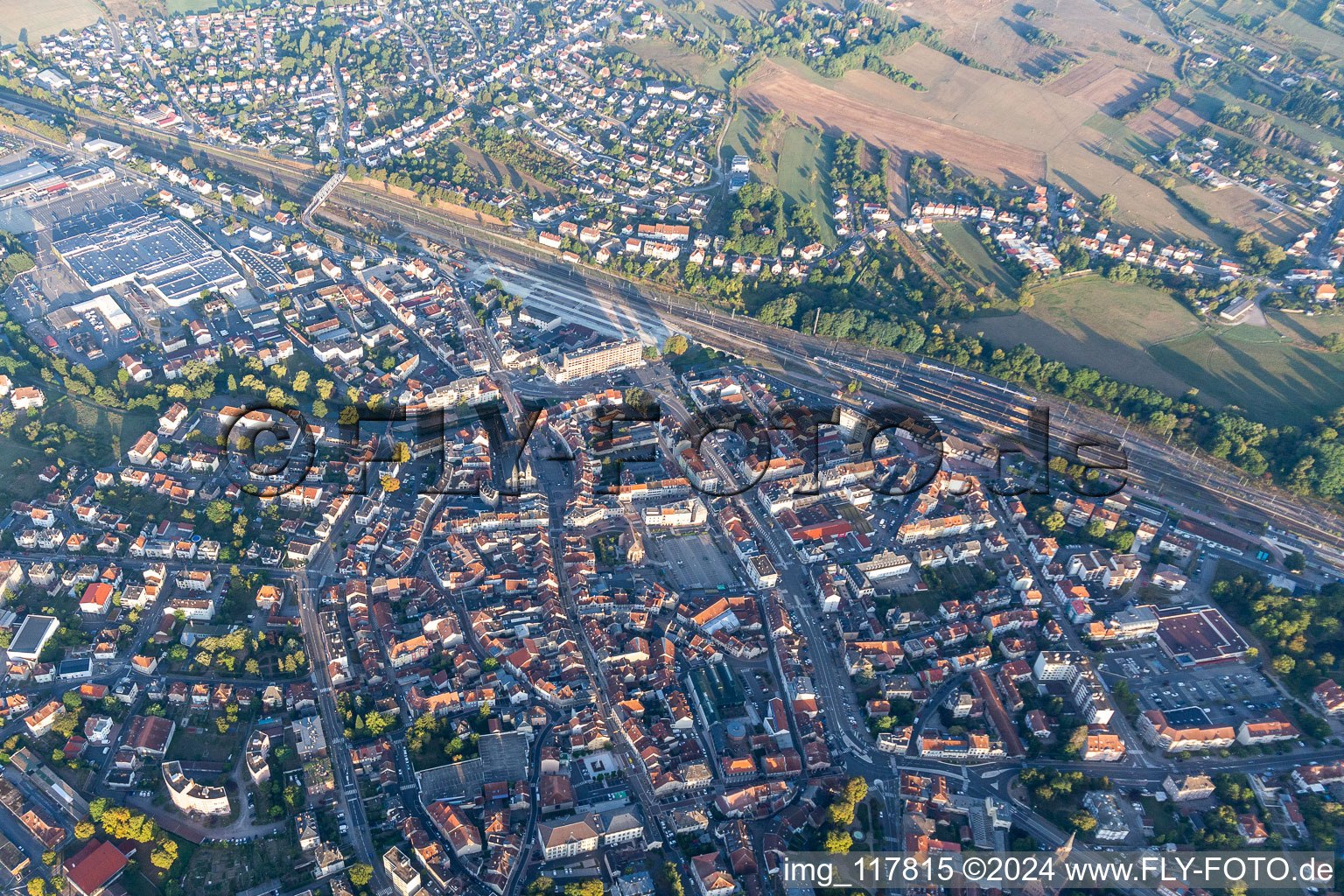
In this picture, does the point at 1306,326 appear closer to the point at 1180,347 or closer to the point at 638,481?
the point at 1180,347

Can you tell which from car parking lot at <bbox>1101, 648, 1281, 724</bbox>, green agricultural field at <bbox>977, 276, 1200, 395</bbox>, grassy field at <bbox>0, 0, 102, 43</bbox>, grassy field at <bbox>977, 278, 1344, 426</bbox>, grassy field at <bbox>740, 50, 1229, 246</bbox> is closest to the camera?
car parking lot at <bbox>1101, 648, 1281, 724</bbox>

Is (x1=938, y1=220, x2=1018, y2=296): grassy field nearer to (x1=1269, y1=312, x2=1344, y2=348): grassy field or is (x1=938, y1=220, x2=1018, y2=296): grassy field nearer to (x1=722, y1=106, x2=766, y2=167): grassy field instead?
(x1=1269, y1=312, x2=1344, y2=348): grassy field

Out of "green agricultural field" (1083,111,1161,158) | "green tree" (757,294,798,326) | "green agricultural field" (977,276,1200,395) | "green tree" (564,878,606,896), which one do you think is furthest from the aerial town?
"green agricultural field" (1083,111,1161,158)

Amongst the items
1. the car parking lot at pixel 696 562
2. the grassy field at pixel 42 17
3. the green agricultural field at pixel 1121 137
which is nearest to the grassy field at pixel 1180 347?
the green agricultural field at pixel 1121 137

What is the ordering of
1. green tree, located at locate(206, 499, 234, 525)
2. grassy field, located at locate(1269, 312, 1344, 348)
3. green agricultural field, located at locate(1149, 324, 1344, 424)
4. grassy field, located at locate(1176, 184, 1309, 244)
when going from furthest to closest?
grassy field, located at locate(1176, 184, 1309, 244) → grassy field, located at locate(1269, 312, 1344, 348) → green agricultural field, located at locate(1149, 324, 1344, 424) → green tree, located at locate(206, 499, 234, 525)

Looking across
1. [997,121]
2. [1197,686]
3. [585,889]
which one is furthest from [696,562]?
[997,121]
